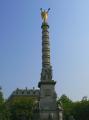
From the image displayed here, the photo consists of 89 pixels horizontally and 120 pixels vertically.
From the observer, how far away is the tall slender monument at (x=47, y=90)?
39844mm

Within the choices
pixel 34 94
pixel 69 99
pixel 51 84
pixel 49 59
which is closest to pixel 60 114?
pixel 51 84

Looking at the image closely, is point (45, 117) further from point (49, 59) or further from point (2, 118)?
point (2, 118)

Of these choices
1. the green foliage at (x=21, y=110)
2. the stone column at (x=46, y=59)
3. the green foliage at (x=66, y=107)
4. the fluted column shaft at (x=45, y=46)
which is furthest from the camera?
the green foliage at (x=66, y=107)

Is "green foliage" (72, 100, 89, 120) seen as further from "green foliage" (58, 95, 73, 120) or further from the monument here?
the monument

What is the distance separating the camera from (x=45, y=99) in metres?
40.5

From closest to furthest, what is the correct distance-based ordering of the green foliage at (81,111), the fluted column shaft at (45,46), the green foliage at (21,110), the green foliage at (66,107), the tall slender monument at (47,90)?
the tall slender monument at (47,90) → the fluted column shaft at (45,46) → the green foliage at (21,110) → the green foliage at (81,111) → the green foliage at (66,107)

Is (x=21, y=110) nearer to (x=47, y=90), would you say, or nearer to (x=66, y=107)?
(x=66, y=107)

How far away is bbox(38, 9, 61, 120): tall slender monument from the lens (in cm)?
3984

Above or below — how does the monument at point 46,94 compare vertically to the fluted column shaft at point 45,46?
below

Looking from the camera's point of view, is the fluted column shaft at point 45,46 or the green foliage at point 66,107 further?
the green foliage at point 66,107

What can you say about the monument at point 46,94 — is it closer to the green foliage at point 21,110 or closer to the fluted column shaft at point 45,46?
the fluted column shaft at point 45,46

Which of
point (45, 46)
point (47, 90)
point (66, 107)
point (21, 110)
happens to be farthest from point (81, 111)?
point (45, 46)

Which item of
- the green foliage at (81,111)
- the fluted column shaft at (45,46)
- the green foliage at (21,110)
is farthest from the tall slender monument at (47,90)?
the green foliage at (81,111)

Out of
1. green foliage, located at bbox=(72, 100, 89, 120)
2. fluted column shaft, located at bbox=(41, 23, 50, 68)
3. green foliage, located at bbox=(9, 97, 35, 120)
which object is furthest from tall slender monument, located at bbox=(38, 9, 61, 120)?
green foliage, located at bbox=(72, 100, 89, 120)
